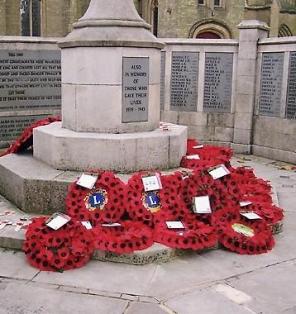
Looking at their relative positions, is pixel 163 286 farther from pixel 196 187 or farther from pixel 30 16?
pixel 30 16

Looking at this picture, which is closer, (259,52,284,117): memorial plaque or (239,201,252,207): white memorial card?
(239,201,252,207): white memorial card

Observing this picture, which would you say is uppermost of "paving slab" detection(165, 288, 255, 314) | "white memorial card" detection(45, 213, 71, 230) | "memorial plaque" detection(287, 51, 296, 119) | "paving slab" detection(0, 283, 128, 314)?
"memorial plaque" detection(287, 51, 296, 119)

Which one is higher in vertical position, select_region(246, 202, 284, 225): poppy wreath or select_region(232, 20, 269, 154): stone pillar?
select_region(232, 20, 269, 154): stone pillar

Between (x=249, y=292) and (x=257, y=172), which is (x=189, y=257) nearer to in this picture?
(x=249, y=292)

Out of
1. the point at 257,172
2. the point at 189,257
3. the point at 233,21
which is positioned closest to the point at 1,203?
the point at 189,257

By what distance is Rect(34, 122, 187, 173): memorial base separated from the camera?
575 cm

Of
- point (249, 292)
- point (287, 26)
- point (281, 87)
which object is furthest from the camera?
point (287, 26)

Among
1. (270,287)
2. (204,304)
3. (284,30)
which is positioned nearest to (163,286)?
(204,304)

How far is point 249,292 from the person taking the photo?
12.7ft

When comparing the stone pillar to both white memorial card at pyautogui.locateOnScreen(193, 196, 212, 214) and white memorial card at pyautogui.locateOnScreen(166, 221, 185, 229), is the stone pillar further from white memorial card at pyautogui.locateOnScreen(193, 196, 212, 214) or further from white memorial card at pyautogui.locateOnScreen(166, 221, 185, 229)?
white memorial card at pyautogui.locateOnScreen(166, 221, 185, 229)

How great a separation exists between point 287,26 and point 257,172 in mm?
20300

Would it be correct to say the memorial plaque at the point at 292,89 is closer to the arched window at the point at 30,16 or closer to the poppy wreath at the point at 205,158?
the poppy wreath at the point at 205,158

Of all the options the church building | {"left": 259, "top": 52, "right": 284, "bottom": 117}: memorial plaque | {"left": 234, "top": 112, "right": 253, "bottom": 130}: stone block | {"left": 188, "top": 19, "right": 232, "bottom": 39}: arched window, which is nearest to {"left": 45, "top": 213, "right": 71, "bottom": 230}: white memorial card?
{"left": 259, "top": 52, "right": 284, "bottom": 117}: memorial plaque

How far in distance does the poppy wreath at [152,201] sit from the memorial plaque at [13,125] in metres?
4.88
